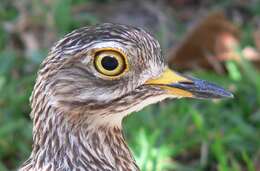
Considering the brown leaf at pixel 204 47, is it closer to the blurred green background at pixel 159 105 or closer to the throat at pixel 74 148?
the blurred green background at pixel 159 105

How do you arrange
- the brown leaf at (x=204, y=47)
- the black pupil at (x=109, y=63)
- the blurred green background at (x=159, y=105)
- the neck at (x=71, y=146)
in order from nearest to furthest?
the black pupil at (x=109, y=63) → the neck at (x=71, y=146) → the blurred green background at (x=159, y=105) → the brown leaf at (x=204, y=47)

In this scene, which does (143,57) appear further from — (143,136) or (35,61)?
(35,61)

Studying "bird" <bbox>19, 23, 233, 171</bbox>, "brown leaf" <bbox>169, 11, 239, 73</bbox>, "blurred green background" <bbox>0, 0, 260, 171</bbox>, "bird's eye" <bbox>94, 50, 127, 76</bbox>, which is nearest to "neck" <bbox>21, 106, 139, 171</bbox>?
"bird" <bbox>19, 23, 233, 171</bbox>

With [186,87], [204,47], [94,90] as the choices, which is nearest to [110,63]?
[94,90]

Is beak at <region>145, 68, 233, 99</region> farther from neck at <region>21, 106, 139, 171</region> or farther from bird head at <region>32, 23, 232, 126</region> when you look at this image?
neck at <region>21, 106, 139, 171</region>

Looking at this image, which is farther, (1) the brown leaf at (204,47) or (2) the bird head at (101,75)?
(1) the brown leaf at (204,47)

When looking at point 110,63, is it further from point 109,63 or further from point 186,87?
point 186,87

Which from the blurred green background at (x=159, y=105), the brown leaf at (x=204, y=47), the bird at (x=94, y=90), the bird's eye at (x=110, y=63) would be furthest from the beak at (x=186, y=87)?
the brown leaf at (x=204, y=47)
